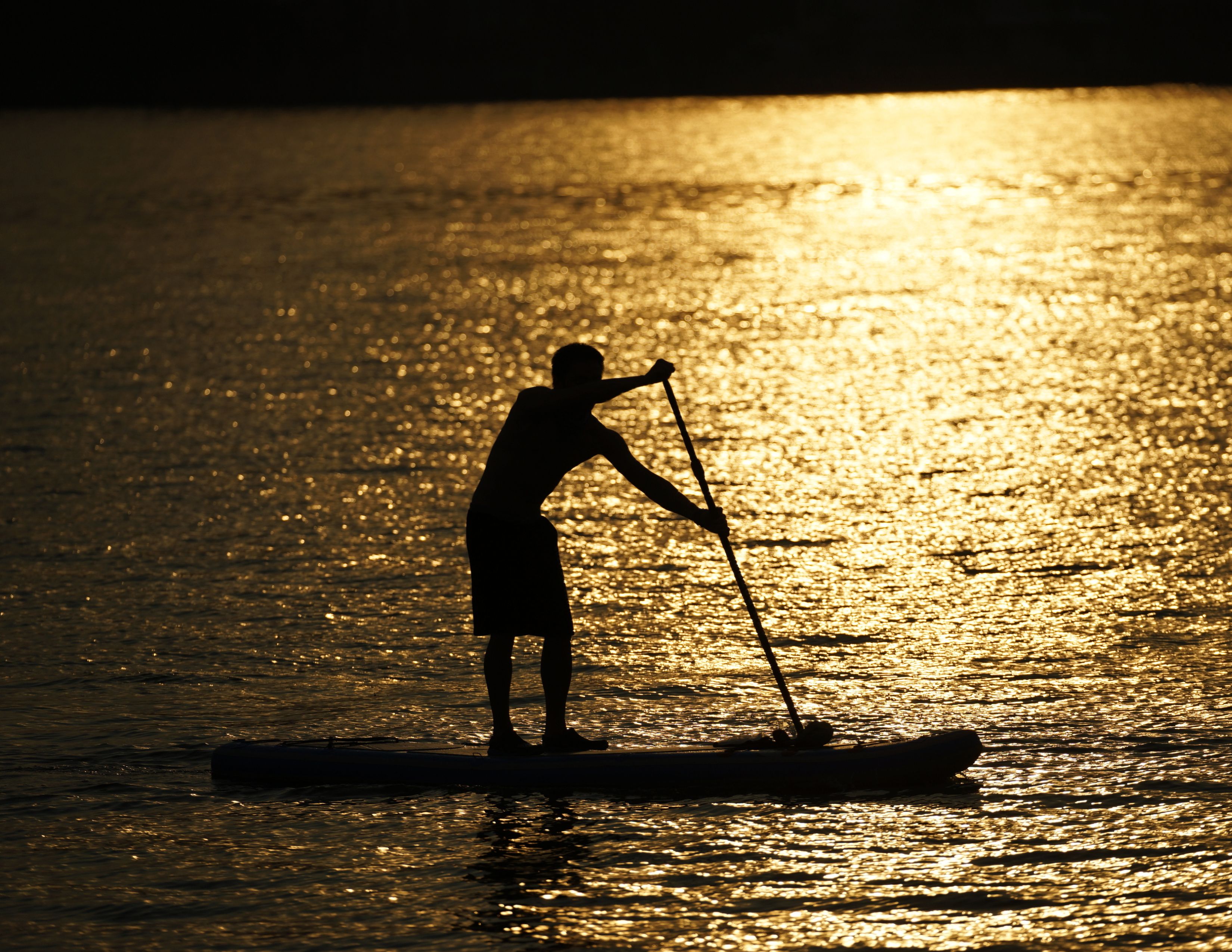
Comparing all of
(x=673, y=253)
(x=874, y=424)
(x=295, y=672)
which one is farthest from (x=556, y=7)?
(x=295, y=672)

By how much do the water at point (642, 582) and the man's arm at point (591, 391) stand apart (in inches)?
58.3

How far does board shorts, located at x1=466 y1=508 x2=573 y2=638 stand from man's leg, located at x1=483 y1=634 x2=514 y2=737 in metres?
0.05

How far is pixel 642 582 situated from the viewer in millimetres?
10250

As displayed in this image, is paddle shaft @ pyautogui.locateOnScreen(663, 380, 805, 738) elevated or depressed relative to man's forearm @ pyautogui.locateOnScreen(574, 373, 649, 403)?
depressed

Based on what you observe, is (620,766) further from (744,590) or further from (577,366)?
(577,366)

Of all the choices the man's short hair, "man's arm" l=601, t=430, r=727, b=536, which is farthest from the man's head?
"man's arm" l=601, t=430, r=727, b=536

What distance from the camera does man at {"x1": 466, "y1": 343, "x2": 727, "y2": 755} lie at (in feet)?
23.7

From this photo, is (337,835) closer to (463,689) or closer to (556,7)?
(463,689)

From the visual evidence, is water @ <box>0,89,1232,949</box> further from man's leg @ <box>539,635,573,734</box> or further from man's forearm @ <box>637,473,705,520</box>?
man's forearm @ <box>637,473,705,520</box>

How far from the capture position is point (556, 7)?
2862 inches

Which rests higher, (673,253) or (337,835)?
(673,253)

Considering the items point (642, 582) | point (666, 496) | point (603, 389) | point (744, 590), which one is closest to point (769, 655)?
point (744, 590)

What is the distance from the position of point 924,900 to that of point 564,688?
1794 millimetres

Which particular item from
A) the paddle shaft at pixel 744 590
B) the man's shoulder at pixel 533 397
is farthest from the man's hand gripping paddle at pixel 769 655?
the man's shoulder at pixel 533 397
